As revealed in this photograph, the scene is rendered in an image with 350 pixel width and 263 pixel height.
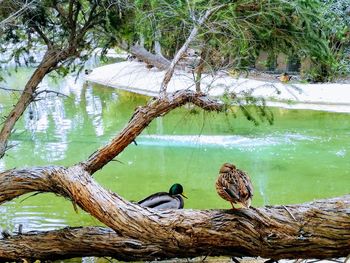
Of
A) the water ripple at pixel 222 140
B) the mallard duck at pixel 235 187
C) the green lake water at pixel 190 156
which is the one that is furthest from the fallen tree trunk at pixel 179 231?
the water ripple at pixel 222 140

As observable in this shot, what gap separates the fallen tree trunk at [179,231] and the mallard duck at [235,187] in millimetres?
122

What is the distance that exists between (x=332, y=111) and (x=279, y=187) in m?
6.17

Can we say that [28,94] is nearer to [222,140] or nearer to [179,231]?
[179,231]

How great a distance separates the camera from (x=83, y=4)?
4.71 meters

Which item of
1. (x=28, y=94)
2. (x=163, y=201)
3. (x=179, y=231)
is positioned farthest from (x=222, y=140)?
(x=179, y=231)

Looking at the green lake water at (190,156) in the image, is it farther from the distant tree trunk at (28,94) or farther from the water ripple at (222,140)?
the distant tree trunk at (28,94)

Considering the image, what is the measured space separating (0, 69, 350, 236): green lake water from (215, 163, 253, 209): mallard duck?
1.82 metres

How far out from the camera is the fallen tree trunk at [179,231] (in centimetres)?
245

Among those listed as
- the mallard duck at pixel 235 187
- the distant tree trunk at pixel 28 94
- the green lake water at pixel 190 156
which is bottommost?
the green lake water at pixel 190 156

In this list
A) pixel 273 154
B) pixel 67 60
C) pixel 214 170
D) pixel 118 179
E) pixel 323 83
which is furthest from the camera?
pixel 323 83

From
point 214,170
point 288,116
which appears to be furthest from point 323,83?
point 214,170

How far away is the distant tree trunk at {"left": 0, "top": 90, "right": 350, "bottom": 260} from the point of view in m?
2.45

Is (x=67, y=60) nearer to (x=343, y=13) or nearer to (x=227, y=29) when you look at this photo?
(x=227, y=29)

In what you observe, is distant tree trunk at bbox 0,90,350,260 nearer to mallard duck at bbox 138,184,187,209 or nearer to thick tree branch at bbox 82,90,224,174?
thick tree branch at bbox 82,90,224,174
